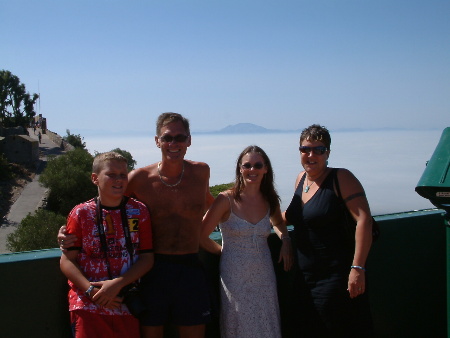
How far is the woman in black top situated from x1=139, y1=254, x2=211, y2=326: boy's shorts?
→ 0.69 m

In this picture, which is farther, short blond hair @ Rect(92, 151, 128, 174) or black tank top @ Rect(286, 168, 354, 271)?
black tank top @ Rect(286, 168, 354, 271)

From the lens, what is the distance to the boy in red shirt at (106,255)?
2.86 meters

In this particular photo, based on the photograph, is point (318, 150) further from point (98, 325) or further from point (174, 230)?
point (98, 325)

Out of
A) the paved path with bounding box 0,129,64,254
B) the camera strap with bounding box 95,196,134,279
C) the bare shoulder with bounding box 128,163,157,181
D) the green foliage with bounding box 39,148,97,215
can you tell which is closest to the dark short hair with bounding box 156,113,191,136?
the bare shoulder with bounding box 128,163,157,181

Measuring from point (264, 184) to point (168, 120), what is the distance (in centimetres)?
80

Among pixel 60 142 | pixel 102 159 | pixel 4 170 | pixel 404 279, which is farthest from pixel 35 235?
pixel 60 142

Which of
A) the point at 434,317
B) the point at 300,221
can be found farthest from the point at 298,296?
the point at 434,317

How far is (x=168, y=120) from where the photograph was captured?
3.37 meters

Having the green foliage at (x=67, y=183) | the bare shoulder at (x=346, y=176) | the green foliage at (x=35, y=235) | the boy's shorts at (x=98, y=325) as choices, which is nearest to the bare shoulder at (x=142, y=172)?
the boy's shorts at (x=98, y=325)

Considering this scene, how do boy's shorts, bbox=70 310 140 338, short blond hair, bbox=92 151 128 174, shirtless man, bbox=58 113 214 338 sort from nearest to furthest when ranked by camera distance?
boy's shorts, bbox=70 310 140 338 → short blond hair, bbox=92 151 128 174 → shirtless man, bbox=58 113 214 338

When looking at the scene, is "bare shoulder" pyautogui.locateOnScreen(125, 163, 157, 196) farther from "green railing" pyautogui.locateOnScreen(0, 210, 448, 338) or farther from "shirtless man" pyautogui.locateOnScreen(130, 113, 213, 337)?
"green railing" pyautogui.locateOnScreen(0, 210, 448, 338)

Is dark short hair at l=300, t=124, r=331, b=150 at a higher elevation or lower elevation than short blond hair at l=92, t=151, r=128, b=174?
higher

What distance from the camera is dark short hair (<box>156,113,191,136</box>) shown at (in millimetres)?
3377

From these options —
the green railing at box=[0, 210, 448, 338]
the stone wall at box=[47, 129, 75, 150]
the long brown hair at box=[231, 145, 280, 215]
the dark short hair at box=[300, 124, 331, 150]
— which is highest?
the dark short hair at box=[300, 124, 331, 150]
